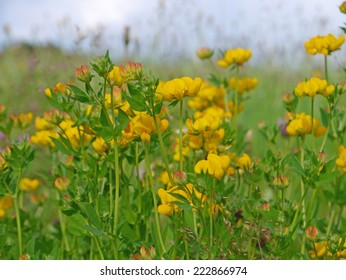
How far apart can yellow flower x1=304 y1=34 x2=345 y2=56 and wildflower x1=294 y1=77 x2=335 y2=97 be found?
201 mm

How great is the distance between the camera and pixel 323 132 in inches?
64.6

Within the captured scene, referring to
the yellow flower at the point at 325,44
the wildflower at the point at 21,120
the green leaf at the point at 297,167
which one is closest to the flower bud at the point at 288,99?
the yellow flower at the point at 325,44

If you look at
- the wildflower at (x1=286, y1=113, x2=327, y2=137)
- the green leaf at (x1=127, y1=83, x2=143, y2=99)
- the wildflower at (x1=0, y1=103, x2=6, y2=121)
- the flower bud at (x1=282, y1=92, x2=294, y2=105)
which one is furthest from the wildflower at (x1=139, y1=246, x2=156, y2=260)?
the wildflower at (x1=0, y1=103, x2=6, y2=121)

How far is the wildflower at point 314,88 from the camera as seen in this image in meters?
1.50

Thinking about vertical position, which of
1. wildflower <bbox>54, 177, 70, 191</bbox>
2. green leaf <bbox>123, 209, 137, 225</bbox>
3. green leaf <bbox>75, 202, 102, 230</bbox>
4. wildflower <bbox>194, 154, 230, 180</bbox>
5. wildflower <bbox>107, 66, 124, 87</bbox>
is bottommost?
green leaf <bbox>123, 209, 137, 225</bbox>

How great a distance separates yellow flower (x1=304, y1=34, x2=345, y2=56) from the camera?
66.2 inches

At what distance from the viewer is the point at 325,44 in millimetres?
1688

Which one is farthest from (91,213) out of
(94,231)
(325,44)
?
(325,44)

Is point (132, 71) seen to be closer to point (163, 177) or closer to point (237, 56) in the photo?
point (163, 177)

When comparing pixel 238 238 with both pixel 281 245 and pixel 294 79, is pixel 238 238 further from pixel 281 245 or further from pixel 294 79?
pixel 294 79

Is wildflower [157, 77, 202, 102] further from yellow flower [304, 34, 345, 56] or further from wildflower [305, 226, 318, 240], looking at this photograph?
yellow flower [304, 34, 345, 56]

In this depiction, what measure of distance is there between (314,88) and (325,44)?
253 mm

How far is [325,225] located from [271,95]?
319cm

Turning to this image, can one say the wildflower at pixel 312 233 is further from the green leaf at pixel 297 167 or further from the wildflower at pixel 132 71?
the wildflower at pixel 132 71
